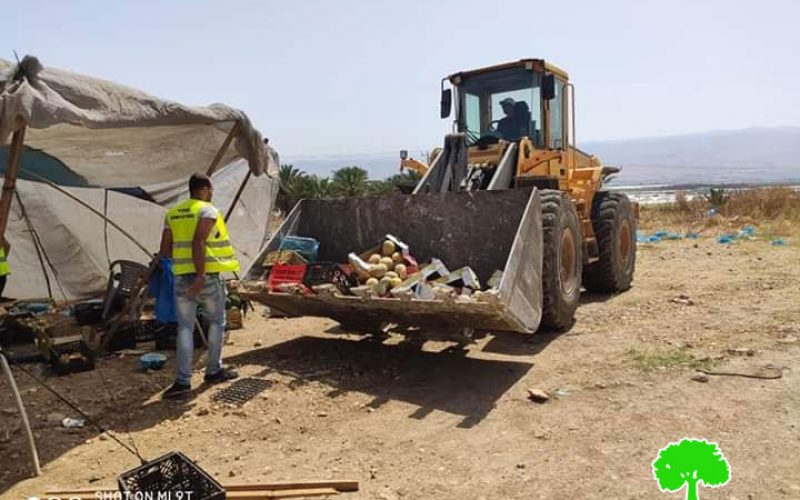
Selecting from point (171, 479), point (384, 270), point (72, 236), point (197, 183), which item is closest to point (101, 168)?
point (197, 183)

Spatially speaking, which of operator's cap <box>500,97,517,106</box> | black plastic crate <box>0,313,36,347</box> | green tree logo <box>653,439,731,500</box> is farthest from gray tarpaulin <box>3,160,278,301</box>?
green tree logo <box>653,439,731,500</box>

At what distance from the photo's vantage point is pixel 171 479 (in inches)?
116

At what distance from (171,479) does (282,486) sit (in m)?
0.54

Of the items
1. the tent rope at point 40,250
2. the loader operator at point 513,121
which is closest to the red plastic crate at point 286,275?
the loader operator at point 513,121

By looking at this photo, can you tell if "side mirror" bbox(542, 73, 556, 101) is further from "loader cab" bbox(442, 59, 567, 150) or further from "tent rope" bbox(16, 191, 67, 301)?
"tent rope" bbox(16, 191, 67, 301)

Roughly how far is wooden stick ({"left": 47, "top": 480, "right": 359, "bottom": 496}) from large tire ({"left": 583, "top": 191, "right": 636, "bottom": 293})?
566cm

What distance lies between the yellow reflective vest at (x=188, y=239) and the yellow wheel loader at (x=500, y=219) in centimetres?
77

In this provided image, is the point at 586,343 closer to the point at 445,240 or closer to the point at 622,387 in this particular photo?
the point at 622,387

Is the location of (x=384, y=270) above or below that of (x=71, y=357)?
above

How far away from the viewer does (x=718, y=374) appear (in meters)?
4.72

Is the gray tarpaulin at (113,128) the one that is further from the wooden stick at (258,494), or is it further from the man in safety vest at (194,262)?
the wooden stick at (258,494)

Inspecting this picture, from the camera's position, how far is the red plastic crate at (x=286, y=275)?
5594 millimetres

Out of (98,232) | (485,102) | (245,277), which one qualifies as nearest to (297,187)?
(98,232)

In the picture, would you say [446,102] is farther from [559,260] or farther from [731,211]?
[731,211]
